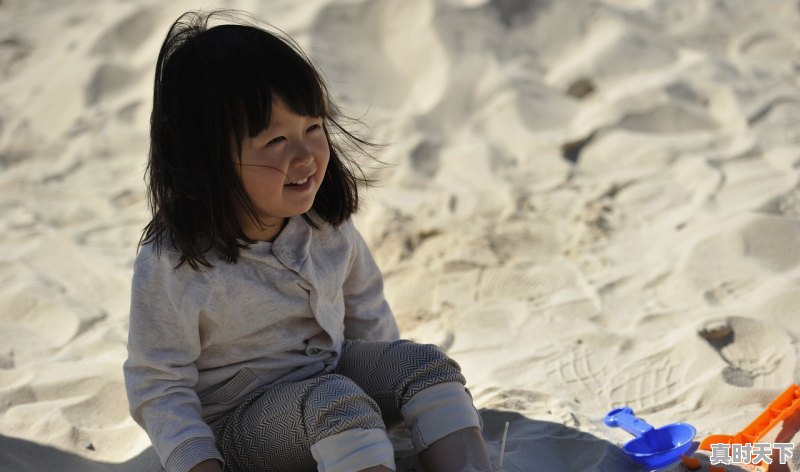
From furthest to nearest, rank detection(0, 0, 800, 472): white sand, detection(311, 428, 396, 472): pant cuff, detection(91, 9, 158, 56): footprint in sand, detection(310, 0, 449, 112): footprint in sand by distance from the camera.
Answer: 1. detection(91, 9, 158, 56): footprint in sand
2. detection(310, 0, 449, 112): footprint in sand
3. detection(0, 0, 800, 472): white sand
4. detection(311, 428, 396, 472): pant cuff

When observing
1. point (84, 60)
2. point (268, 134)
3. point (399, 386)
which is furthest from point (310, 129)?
point (84, 60)

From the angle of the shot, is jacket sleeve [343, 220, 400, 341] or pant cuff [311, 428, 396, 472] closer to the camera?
pant cuff [311, 428, 396, 472]

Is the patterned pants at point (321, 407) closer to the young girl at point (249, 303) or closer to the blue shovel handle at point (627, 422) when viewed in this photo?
the young girl at point (249, 303)

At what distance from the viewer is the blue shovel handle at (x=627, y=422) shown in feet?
5.76

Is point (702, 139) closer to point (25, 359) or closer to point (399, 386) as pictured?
point (399, 386)

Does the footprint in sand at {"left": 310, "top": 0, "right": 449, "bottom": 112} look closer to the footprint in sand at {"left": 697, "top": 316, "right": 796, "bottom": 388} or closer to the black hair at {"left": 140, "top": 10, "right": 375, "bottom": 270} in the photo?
the footprint in sand at {"left": 697, "top": 316, "right": 796, "bottom": 388}

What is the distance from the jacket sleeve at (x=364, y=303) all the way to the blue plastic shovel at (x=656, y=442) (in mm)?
544

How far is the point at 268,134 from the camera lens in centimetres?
150

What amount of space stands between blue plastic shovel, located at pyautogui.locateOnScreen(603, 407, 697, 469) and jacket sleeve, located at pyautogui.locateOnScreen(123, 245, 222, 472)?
0.81 meters

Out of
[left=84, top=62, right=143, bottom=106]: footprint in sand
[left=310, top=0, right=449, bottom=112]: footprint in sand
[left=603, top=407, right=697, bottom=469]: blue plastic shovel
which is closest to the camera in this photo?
[left=603, top=407, right=697, bottom=469]: blue plastic shovel

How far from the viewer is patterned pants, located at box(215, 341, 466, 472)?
1.48 meters

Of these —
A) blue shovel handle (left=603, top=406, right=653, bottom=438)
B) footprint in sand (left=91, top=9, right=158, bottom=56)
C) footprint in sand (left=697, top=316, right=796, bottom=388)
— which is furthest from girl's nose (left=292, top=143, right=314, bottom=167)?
footprint in sand (left=91, top=9, right=158, bottom=56)

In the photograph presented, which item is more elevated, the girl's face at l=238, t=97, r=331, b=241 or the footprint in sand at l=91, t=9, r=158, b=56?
the footprint in sand at l=91, t=9, r=158, b=56

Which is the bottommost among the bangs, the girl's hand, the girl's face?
the girl's hand
